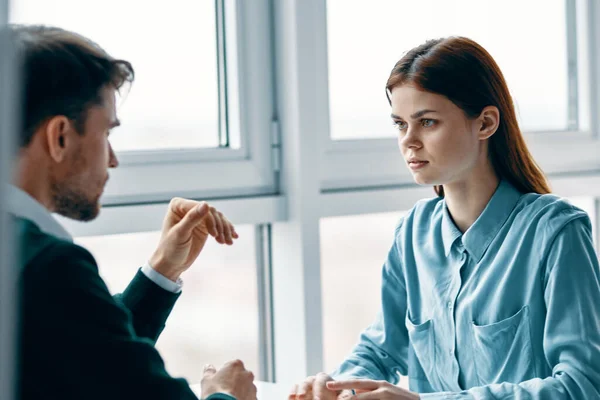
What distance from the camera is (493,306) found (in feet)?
4.59

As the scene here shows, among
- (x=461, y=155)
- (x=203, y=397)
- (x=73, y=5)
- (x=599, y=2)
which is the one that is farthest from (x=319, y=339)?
(x=599, y=2)

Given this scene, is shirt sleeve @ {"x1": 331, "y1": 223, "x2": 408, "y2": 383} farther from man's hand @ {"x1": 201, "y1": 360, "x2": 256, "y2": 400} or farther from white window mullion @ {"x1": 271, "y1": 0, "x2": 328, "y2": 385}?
man's hand @ {"x1": 201, "y1": 360, "x2": 256, "y2": 400}

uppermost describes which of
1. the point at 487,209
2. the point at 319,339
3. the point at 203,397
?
the point at 487,209

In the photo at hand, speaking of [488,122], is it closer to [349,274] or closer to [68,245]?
[349,274]

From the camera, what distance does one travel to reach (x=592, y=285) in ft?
4.37

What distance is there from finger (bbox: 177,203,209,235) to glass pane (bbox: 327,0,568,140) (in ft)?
2.03

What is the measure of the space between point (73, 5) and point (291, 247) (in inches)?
27.8

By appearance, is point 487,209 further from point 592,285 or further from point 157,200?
point 157,200

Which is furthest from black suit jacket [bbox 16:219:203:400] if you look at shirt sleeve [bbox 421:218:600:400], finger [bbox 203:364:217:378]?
shirt sleeve [bbox 421:218:600:400]

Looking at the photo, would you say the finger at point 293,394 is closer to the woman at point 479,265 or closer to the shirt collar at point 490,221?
the woman at point 479,265

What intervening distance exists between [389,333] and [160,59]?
77 cm

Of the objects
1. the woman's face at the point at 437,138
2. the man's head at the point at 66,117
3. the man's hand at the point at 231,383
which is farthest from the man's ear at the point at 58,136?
the woman's face at the point at 437,138

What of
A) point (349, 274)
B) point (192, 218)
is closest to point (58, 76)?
point (192, 218)

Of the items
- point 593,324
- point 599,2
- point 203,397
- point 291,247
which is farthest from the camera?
point 599,2
